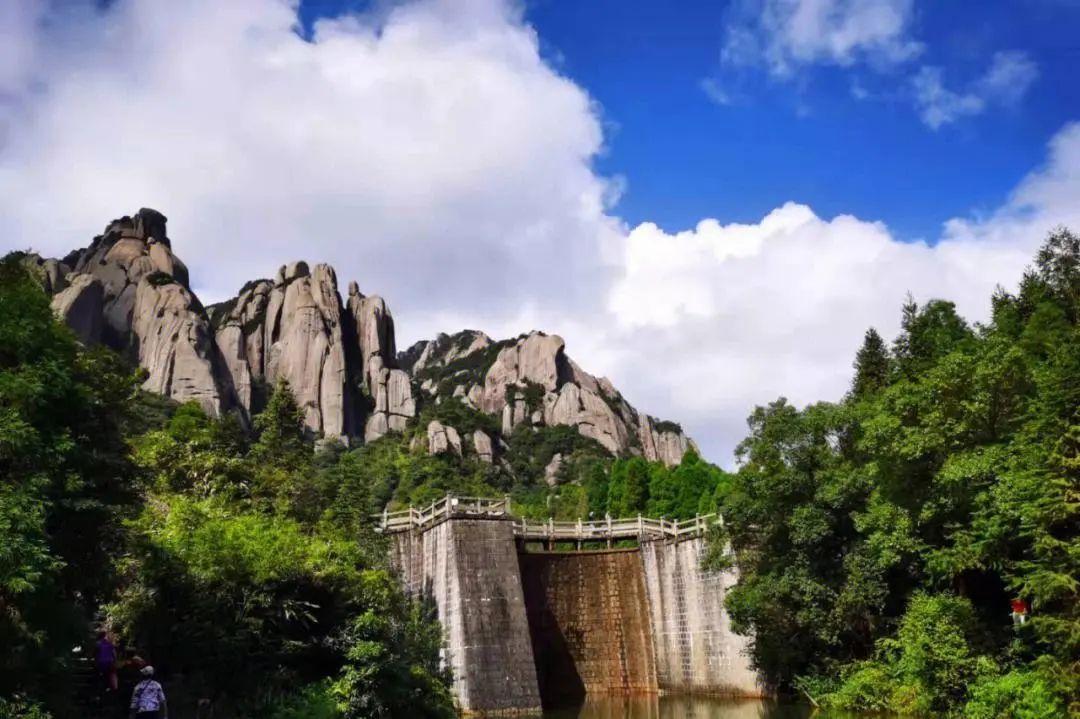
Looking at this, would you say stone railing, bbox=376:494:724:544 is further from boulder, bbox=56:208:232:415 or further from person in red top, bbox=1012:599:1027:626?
boulder, bbox=56:208:232:415

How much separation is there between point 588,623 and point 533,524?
4.99m

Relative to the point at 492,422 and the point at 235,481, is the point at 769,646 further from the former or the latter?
the point at 492,422

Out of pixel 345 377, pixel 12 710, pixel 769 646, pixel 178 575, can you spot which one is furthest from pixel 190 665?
pixel 345 377

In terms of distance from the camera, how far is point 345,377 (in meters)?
75.3

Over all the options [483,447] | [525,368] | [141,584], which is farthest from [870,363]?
[525,368]

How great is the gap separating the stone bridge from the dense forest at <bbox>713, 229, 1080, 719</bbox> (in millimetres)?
3144

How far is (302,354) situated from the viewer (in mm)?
73875

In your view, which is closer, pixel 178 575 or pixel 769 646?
pixel 178 575

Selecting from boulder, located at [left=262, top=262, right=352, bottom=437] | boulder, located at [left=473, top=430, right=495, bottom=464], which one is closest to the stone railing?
boulder, located at [left=473, top=430, right=495, bottom=464]

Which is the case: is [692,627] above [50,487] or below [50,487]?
below

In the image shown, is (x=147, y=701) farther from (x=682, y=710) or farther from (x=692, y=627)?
(x=692, y=627)

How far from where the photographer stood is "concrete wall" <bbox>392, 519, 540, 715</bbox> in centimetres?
2445

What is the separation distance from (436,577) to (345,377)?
165ft

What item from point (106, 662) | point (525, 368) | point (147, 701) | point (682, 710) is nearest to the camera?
point (147, 701)
